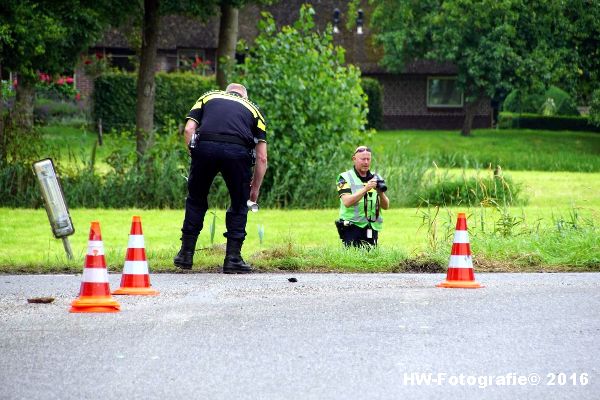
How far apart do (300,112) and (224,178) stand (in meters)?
10.4

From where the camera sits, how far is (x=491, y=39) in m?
51.3

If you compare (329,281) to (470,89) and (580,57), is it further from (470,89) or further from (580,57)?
(470,89)

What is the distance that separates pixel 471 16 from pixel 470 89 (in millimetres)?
5033

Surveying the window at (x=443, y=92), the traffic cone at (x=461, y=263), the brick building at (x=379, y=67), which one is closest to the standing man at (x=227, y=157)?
the traffic cone at (x=461, y=263)

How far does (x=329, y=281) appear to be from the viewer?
12.1m

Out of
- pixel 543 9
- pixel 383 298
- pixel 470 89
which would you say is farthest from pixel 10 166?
pixel 470 89

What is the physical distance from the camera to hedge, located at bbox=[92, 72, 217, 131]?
154ft

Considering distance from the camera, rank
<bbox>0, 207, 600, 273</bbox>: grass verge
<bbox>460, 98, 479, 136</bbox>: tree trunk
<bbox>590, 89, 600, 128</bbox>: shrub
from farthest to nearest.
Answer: <bbox>460, 98, 479, 136</bbox>: tree trunk < <bbox>590, 89, 600, 128</bbox>: shrub < <bbox>0, 207, 600, 273</bbox>: grass verge

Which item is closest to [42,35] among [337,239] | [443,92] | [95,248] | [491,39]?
[337,239]

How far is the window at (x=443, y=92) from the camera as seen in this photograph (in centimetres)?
6303

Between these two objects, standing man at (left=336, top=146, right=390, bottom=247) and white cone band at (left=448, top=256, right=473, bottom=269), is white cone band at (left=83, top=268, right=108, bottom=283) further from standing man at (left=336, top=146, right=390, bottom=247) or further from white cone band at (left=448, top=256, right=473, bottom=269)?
standing man at (left=336, top=146, right=390, bottom=247)

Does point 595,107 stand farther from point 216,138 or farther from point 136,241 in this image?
point 136,241

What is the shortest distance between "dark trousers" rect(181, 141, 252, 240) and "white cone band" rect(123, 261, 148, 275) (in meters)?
1.85

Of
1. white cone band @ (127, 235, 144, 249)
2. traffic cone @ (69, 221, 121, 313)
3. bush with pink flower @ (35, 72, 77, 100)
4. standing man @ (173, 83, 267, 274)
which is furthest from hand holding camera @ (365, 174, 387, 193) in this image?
bush with pink flower @ (35, 72, 77, 100)
